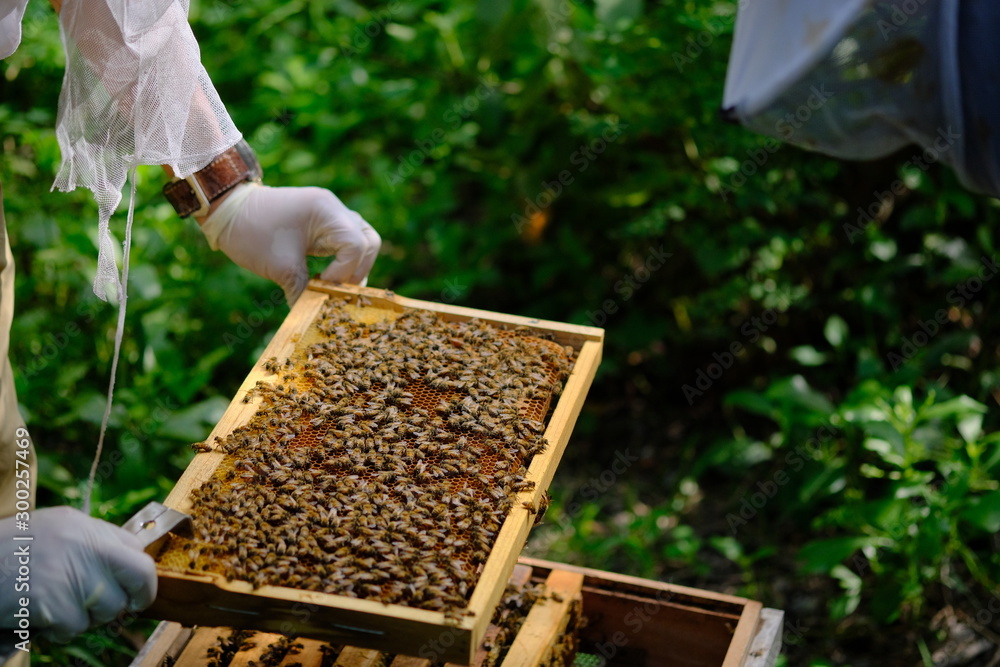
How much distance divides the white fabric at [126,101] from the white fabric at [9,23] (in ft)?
0.57

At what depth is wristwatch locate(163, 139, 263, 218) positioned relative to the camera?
3.03 m

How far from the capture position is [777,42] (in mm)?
2988

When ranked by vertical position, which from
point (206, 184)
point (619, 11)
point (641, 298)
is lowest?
point (641, 298)

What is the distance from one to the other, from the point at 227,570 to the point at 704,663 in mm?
1699

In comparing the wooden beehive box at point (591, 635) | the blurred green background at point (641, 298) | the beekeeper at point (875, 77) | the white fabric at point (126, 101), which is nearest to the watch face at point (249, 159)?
the white fabric at point (126, 101)

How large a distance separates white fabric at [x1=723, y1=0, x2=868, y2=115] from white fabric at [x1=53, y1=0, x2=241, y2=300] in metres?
1.72

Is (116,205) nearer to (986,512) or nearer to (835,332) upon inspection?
(986,512)

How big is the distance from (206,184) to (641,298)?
315 cm

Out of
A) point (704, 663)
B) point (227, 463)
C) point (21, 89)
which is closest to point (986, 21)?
point (704, 663)

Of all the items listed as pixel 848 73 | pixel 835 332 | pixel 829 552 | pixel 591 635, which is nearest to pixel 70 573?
pixel 591 635

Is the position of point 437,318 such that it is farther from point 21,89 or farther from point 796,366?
point 21,89

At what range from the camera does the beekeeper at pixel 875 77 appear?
2812 mm

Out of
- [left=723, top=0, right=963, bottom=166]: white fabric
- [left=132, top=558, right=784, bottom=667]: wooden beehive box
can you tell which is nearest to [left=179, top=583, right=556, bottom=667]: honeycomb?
[left=132, top=558, right=784, bottom=667]: wooden beehive box

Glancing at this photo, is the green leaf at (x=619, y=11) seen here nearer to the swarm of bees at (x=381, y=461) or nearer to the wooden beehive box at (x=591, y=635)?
the swarm of bees at (x=381, y=461)
